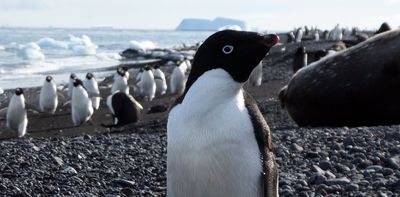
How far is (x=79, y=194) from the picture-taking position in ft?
16.7

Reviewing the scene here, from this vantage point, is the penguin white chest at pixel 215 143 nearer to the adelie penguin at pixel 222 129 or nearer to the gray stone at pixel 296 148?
Result: the adelie penguin at pixel 222 129

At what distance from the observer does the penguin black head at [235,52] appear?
345 centimetres

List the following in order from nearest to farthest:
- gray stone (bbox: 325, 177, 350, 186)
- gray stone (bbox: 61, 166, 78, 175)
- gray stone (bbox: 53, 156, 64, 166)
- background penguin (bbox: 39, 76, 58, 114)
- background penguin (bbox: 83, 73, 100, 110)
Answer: gray stone (bbox: 325, 177, 350, 186)
gray stone (bbox: 61, 166, 78, 175)
gray stone (bbox: 53, 156, 64, 166)
background penguin (bbox: 39, 76, 58, 114)
background penguin (bbox: 83, 73, 100, 110)

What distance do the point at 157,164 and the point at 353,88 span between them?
255cm

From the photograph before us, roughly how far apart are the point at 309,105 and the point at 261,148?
428 cm

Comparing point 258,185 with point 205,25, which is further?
point 205,25

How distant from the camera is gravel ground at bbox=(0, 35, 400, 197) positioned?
5109 mm

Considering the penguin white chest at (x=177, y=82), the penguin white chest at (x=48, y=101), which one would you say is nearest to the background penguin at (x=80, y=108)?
the penguin white chest at (x=48, y=101)

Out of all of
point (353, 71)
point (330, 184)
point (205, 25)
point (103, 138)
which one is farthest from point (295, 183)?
point (205, 25)

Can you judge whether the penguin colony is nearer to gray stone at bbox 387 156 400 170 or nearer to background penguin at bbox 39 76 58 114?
background penguin at bbox 39 76 58 114

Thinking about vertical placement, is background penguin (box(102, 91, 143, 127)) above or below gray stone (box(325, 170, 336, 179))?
below

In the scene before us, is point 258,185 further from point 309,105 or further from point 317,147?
point 309,105

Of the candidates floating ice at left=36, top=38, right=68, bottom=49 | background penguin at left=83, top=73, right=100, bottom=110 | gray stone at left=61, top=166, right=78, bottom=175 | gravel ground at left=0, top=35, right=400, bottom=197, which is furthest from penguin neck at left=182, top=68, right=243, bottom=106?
floating ice at left=36, top=38, right=68, bottom=49

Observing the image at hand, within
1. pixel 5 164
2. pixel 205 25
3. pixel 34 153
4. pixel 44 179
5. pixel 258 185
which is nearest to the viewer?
pixel 258 185
